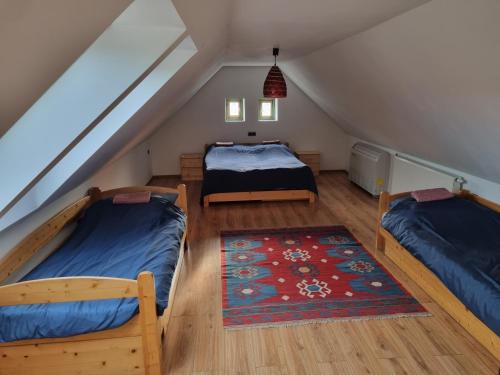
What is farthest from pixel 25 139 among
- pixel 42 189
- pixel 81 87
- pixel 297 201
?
pixel 297 201

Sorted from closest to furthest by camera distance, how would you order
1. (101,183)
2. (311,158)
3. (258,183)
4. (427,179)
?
1. (101,183)
2. (427,179)
3. (258,183)
4. (311,158)

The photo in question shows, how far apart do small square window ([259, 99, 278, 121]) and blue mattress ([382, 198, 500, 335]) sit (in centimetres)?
374

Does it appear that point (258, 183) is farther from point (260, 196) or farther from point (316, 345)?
point (316, 345)

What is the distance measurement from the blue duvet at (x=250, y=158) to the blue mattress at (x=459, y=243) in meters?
2.08

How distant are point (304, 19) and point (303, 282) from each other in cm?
208

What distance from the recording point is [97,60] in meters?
1.89

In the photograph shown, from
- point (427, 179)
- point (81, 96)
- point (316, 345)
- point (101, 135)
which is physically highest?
point (81, 96)

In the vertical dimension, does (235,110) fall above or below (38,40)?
below

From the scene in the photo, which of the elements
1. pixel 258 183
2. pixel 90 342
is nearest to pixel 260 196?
pixel 258 183

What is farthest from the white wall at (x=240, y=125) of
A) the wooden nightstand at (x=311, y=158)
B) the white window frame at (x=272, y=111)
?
the wooden nightstand at (x=311, y=158)

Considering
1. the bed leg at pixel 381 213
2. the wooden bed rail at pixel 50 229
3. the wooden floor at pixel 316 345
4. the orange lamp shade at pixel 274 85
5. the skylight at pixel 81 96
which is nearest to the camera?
the skylight at pixel 81 96

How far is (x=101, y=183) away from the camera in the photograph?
3881 mm

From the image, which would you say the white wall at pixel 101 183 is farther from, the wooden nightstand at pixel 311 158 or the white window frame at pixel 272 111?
the wooden nightstand at pixel 311 158

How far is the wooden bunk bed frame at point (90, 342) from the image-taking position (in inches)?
73.3
